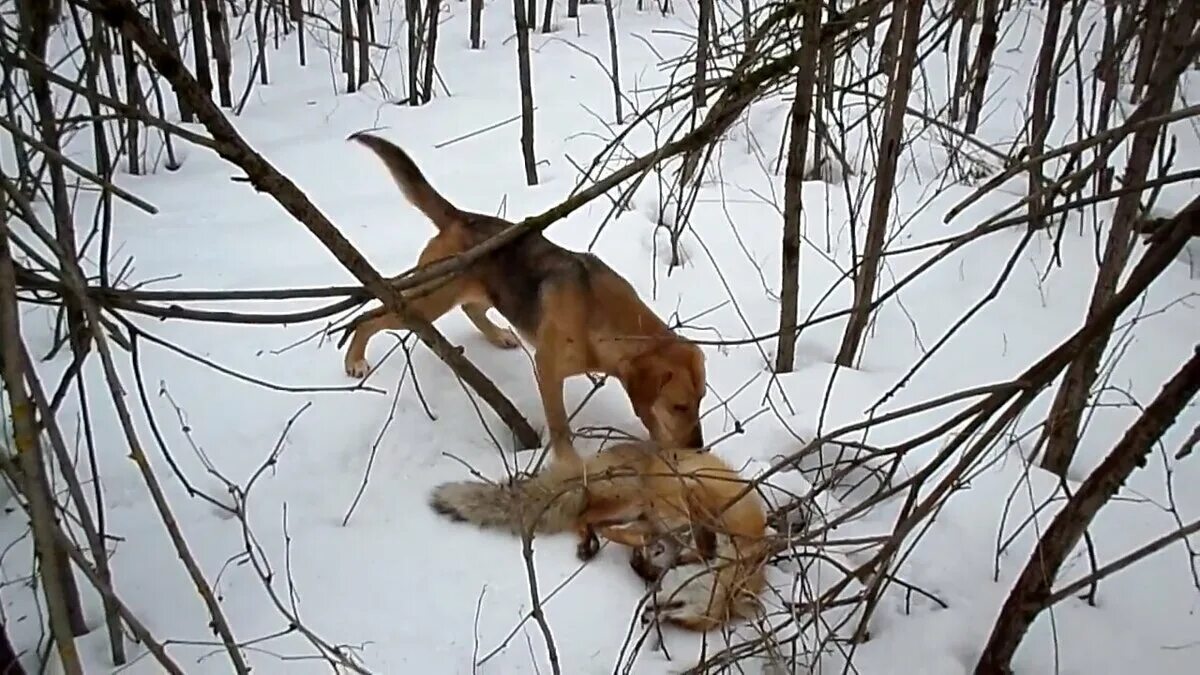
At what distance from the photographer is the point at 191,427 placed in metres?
2.95

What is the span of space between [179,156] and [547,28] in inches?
134

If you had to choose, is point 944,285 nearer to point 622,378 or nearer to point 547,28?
point 622,378

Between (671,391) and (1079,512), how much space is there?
1286mm

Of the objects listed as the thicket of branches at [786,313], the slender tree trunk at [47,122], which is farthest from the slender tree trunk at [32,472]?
the slender tree trunk at [47,122]

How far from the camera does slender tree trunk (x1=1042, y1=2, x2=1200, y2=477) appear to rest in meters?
2.13

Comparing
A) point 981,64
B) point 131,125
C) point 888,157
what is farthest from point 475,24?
point 888,157

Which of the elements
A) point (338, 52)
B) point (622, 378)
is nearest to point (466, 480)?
point (622, 378)

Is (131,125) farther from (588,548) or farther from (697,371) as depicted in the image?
(588,548)

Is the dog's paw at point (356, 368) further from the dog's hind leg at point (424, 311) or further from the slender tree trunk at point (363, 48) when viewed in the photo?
the slender tree trunk at point (363, 48)

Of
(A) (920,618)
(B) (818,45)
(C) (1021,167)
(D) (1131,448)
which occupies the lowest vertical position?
(A) (920,618)

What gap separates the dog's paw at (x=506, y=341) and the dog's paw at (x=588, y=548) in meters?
1.23

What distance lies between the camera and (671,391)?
9.55 feet

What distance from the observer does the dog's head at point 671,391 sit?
2906 millimetres

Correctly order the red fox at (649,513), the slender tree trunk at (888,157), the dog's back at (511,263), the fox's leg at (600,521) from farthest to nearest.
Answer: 1. the dog's back at (511,263)
2. the slender tree trunk at (888,157)
3. the fox's leg at (600,521)
4. the red fox at (649,513)
